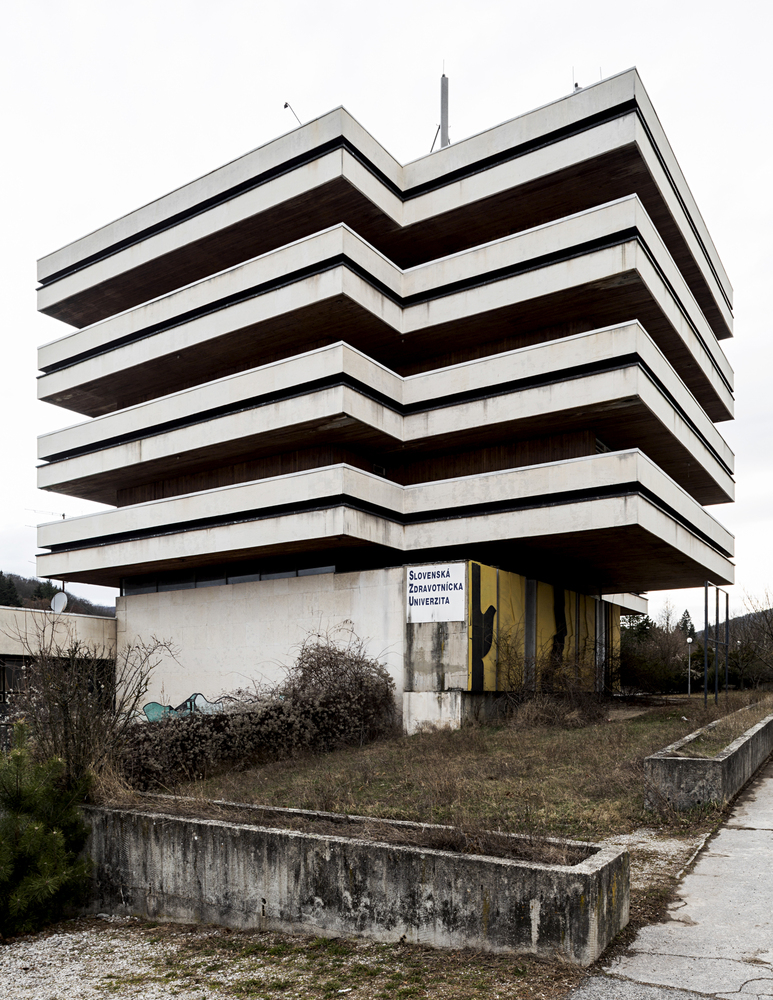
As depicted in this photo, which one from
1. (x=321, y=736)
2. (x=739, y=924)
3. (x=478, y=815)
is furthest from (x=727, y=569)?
(x=739, y=924)

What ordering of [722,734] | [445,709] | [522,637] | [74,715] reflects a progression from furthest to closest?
[522,637] → [445,709] → [722,734] → [74,715]

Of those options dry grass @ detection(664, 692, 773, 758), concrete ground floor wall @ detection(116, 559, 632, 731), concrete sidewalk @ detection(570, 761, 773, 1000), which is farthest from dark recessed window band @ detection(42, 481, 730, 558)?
concrete sidewalk @ detection(570, 761, 773, 1000)

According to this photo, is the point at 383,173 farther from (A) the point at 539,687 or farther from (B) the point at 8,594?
(B) the point at 8,594

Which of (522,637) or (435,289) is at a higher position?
(435,289)

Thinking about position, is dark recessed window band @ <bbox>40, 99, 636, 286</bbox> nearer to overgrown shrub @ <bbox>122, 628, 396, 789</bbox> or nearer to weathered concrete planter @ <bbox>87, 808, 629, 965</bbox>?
overgrown shrub @ <bbox>122, 628, 396, 789</bbox>

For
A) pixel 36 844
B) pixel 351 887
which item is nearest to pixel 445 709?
pixel 36 844

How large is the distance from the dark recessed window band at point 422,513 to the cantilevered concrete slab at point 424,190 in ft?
31.2

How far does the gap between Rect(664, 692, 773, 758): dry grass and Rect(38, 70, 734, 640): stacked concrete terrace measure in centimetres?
667

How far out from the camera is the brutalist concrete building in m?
24.0

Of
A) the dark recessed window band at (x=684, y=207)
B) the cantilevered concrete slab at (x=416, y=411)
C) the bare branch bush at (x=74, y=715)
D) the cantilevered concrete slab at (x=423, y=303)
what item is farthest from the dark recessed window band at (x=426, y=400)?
the bare branch bush at (x=74, y=715)

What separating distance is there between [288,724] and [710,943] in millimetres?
14191

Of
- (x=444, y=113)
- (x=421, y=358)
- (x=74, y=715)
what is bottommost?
(x=74, y=715)

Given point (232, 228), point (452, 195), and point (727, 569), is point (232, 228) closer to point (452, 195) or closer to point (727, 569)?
point (452, 195)

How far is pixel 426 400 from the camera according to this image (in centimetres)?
2680
